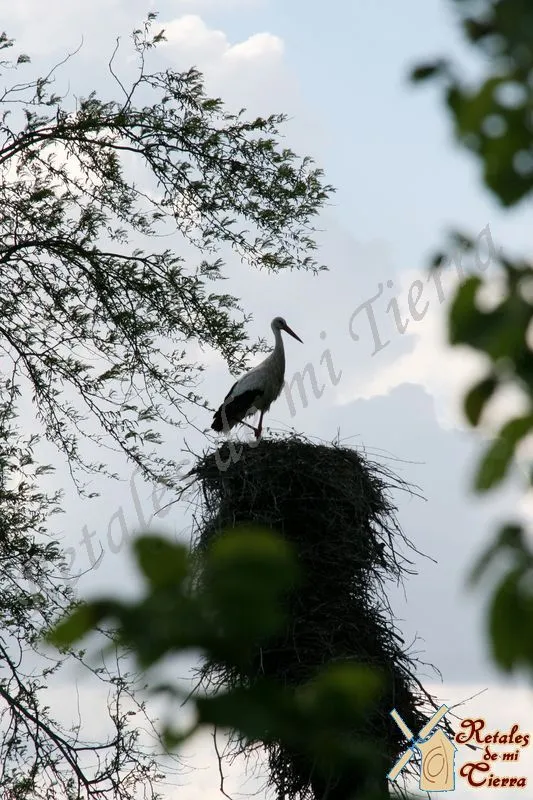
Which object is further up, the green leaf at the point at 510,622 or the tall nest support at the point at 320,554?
the tall nest support at the point at 320,554

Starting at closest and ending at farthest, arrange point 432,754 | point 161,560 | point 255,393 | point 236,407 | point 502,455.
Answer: point 161,560, point 502,455, point 432,754, point 236,407, point 255,393

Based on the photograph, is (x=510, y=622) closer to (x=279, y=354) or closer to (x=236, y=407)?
(x=236, y=407)

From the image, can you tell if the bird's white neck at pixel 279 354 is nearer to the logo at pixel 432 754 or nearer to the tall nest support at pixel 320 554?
the tall nest support at pixel 320 554

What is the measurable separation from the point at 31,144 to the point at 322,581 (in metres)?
2.80

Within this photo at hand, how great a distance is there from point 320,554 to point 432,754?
1143 millimetres

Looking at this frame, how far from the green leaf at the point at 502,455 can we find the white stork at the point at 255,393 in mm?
7327

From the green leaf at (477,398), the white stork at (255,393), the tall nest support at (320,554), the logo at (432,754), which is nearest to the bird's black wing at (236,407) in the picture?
the white stork at (255,393)

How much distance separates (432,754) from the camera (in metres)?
5.50

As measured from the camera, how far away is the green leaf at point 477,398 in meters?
0.87

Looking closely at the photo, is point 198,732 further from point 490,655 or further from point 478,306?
point 478,306

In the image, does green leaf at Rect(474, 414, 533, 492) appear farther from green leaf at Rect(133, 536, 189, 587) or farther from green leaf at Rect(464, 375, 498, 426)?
green leaf at Rect(133, 536, 189, 587)

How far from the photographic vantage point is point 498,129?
0.85 m

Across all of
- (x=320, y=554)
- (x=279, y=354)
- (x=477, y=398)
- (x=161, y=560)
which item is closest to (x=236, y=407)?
(x=279, y=354)

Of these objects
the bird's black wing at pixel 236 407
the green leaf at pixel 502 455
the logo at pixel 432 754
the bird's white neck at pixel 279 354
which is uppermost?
the bird's white neck at pixel 279 354
